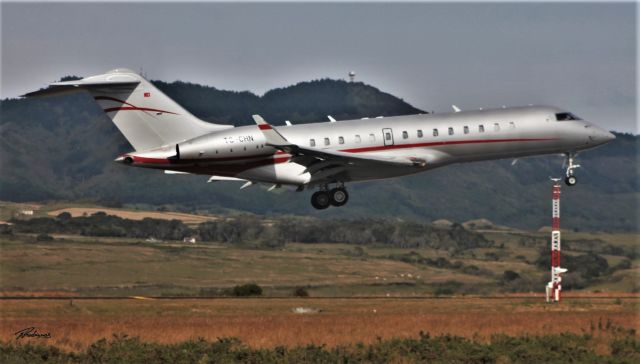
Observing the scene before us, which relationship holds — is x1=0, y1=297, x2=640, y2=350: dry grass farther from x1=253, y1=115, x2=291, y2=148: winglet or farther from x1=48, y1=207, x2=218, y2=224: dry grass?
x1=48, y1=207, x2=218, y2=224: dry grass

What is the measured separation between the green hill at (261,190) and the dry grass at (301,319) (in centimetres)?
9010

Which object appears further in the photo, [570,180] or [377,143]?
[570,180]

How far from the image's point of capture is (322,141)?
140 feet

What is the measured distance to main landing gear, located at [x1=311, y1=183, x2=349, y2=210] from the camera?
44.2 metres

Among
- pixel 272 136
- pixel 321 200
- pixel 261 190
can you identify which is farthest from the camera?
pixel 261 190

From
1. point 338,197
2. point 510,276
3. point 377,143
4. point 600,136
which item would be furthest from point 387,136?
point 510,276

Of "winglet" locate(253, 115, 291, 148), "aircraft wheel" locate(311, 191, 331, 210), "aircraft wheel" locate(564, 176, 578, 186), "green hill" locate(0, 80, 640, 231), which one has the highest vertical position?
"green hill" locate(0, 80, 640, 231)

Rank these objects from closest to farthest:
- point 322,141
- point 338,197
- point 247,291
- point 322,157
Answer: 1. point 322,157
2. point 322,141
3. point 338,197
4. point 247,291

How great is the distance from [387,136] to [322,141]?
2.39 metres

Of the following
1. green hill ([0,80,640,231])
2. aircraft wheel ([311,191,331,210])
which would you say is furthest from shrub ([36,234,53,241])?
aircraft wheel ([311,191,331,210])

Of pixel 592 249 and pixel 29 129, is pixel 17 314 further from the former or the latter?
pixel 29 129

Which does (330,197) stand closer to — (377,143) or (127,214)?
(377,143)

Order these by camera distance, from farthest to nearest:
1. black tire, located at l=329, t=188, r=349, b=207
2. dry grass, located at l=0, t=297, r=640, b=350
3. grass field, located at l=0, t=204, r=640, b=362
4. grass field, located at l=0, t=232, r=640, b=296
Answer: grass field, located at l=0, t=232, r=640, b=296, black tire, located at l=329, t=188, r=349, b=207, grass field, located at l=0, t=204, r=640, b=362, dry grass, located at l=0, t=297, r=640, b=350

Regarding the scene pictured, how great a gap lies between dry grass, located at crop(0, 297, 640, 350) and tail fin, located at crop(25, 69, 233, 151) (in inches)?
260
